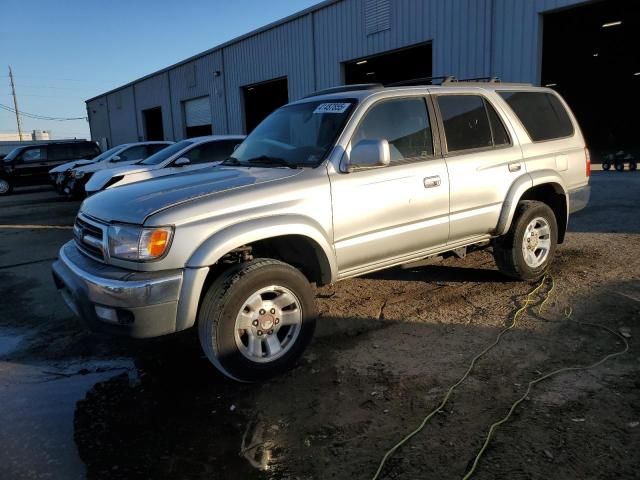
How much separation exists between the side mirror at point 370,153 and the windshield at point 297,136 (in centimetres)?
25

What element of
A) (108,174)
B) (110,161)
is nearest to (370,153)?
(108,174)

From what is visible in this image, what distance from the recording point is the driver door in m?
3.80

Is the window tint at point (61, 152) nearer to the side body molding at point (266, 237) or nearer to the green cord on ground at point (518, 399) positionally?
the side body molding at point (266, 237)

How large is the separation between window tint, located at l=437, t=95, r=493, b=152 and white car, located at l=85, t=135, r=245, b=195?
5819 mm

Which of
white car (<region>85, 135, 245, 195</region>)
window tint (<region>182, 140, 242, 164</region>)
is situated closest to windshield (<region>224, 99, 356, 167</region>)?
white car (<region>85, 135, 245, 195</region>)

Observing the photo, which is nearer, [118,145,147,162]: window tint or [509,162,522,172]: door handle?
[509,162,522,172]: door handle

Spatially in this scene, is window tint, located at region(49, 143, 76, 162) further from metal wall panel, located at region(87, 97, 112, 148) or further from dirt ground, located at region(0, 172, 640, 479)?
metal wall panel, located at region(87, 97, 112, 148)

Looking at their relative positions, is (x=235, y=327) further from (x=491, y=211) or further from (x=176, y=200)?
(x=491, y=211)

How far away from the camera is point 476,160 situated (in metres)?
4.55

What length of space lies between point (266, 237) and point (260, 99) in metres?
21.4

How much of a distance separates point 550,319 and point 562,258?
2.24 m

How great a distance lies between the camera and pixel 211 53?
2314 centimetres

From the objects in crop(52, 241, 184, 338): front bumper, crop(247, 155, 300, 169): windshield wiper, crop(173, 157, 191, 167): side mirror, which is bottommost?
crop(52, 241, 184, 338): front bumper

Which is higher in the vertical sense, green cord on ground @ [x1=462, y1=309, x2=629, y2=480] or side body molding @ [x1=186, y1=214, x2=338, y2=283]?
side body molding @ [x1=186, y1=214, x2=338, y2=283]
